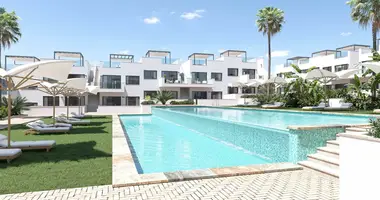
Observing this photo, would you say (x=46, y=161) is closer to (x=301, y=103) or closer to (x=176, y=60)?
(x=301, y=103)

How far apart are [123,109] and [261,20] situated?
21.5 m

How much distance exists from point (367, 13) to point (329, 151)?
74.2ft

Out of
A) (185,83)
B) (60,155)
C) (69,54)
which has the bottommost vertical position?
(60,155)

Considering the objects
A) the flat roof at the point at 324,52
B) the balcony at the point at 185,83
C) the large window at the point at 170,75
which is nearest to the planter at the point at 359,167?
the balcony at the point at 185,83

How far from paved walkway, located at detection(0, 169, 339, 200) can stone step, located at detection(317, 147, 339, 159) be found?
1.00 meters

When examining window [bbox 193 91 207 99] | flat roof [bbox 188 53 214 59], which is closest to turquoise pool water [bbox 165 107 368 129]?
window [bbox 193 91 207 99]

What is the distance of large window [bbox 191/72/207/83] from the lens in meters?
39.2

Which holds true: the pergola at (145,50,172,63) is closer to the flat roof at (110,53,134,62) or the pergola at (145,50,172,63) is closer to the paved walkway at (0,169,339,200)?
the flat roof at (110,53,134,62)

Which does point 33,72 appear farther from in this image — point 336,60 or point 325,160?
point 336,60

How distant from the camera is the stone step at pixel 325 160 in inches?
218

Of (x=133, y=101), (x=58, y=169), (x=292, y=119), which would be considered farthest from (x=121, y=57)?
(x=58, y=169)

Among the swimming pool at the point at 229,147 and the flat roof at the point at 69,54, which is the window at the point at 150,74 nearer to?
the flat roof at the point at 69,54

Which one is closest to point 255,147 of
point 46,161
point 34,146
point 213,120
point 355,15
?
point 213,120

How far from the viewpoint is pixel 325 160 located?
581 cm
